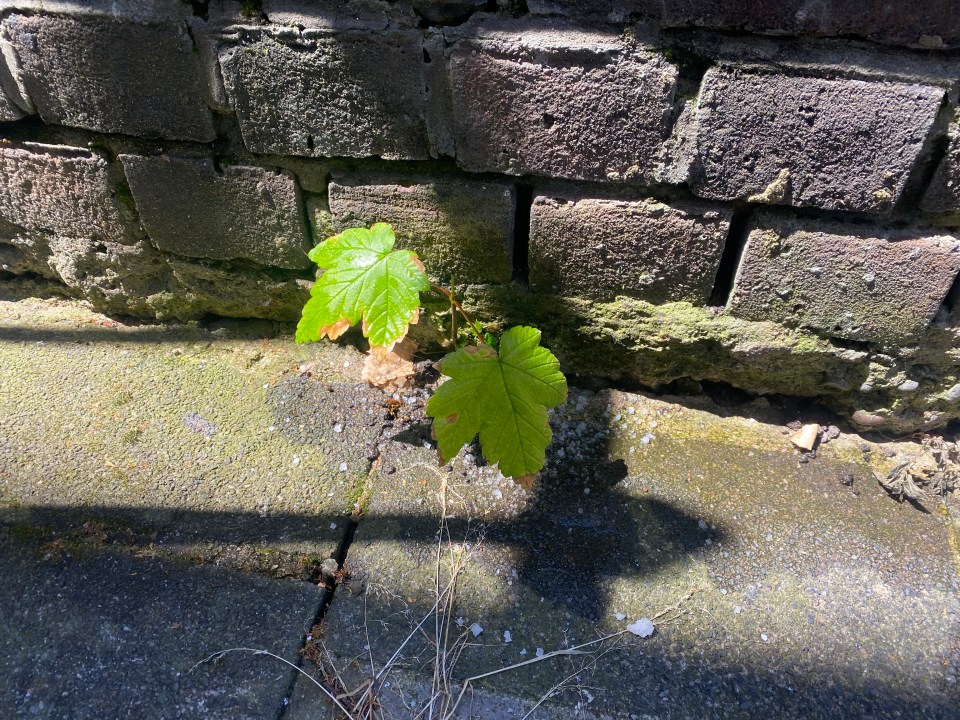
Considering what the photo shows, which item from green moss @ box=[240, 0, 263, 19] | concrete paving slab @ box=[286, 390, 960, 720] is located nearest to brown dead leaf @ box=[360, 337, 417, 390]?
concrete paving slab @ box=[286, 390, 960, 720]

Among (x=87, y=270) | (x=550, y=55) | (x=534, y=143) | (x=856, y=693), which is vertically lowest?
(x=856, y=693)

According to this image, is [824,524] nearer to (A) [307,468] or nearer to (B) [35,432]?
(A) [307,468]

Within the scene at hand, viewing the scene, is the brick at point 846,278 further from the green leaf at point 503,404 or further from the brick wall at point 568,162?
the green leaf at point 503,404

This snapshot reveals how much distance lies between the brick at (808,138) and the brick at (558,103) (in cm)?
12

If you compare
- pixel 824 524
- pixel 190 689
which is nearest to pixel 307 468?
pixel 190 689

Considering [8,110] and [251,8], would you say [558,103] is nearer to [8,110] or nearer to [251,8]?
[251,8]

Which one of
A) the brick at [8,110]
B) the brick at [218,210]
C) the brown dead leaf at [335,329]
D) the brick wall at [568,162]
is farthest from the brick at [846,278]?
the brick at [8,110]

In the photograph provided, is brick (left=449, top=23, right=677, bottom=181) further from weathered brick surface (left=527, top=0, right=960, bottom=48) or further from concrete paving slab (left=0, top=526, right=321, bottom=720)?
concrete paving slab (left=0, top=526, right=321, bottom=720)

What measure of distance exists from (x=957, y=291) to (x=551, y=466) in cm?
108

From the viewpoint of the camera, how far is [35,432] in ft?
5.66

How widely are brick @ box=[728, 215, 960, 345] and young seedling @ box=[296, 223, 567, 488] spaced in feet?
1.95

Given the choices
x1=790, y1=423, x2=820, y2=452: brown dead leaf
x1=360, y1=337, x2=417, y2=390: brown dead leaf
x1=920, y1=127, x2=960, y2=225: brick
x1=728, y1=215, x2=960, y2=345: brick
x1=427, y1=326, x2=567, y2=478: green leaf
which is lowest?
x1=790, y1=423, x2=820, y2=452: brown dead leaf

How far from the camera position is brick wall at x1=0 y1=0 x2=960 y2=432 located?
132cm

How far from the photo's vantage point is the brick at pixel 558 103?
1346mm
